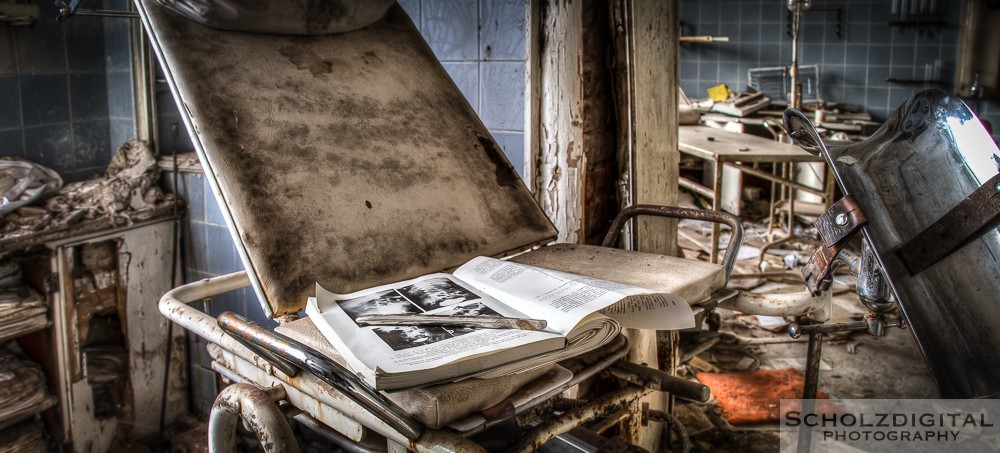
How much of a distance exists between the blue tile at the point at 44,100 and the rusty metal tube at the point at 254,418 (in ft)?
7.81

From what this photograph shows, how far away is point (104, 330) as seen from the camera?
3.10 meters

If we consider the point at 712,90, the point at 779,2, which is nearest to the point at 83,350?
the point at 712,90

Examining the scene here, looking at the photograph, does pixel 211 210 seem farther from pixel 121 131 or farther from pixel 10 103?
pixel 10 103

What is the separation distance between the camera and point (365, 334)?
105cm

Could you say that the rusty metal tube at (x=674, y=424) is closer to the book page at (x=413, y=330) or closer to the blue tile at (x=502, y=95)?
the book page at (x=413, y=330)

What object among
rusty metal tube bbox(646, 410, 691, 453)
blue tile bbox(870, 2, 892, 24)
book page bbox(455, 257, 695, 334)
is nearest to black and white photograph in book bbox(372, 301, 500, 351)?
book page bbox(455, 257, 695, 334)

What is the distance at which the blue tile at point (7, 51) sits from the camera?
9.46 ft

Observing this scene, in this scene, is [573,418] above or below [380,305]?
below

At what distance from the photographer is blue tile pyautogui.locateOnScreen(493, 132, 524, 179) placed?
2.21m

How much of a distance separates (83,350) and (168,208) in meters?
0.65

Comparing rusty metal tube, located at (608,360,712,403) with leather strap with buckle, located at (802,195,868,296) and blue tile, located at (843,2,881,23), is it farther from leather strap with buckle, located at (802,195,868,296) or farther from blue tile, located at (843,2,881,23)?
blue tile, located at (843,2,881,23)

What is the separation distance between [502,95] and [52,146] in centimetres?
209

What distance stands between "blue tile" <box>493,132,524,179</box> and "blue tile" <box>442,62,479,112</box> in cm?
13

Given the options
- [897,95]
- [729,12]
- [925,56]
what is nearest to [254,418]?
[897,95]
